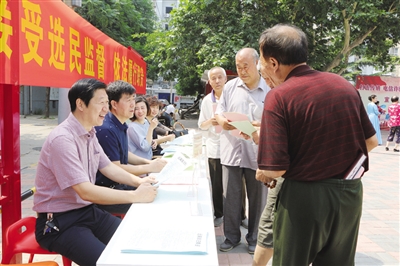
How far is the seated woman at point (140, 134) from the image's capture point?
348 cm

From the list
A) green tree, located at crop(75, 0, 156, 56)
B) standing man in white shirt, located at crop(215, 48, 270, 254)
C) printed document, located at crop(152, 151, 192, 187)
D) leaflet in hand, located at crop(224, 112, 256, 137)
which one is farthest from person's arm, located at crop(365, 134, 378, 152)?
green tree, located at crop(75, 0, 156, 56)

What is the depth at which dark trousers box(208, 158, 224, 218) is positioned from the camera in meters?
3.69

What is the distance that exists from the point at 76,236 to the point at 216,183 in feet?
6.75

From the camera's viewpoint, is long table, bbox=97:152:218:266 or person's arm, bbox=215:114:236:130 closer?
long table, bbox=97:152:218:266

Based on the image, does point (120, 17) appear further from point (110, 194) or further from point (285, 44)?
point (285, 44)

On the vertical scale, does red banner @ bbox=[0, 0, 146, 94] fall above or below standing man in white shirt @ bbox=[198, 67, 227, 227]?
above

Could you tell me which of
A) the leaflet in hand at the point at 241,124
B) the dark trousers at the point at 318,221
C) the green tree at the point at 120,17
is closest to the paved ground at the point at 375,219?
the leaflet in hand at the point at 241,124

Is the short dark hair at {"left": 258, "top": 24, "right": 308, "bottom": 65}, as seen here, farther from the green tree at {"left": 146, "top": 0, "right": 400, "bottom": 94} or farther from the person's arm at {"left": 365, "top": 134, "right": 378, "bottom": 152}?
the green tree at {"left": 146, "top": 0, "right": 400, "bottom": 94}

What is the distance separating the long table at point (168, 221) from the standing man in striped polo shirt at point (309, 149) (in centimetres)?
40

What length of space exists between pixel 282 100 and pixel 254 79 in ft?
4.72

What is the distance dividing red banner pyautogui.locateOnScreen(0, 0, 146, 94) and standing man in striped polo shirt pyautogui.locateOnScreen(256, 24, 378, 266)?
4.03ft

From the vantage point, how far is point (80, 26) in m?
2.79

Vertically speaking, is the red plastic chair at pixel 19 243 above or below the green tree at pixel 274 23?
below

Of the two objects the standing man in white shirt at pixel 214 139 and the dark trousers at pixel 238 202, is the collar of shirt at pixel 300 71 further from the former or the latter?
the standing man in white shirt at pixel 214 139
